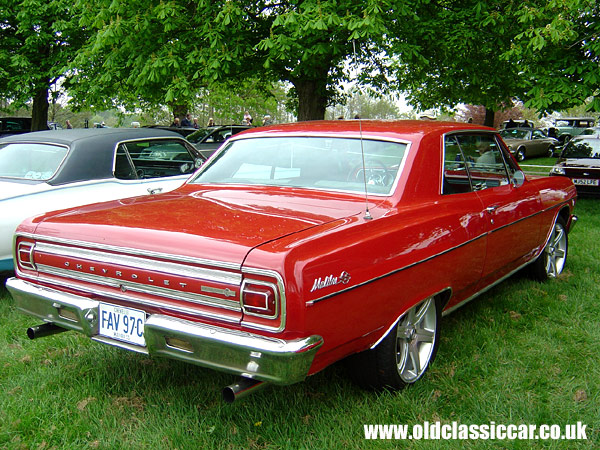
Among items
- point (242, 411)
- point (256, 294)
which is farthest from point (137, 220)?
point (242, 411)

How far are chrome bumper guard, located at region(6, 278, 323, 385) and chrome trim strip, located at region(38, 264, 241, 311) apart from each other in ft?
0.33

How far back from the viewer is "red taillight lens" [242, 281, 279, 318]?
234cm

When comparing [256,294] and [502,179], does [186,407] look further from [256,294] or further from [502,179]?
[502,179]

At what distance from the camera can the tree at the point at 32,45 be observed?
14.4 metres

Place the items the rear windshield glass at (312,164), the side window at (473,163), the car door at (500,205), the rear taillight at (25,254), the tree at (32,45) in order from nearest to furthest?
1. the rear taillight at (25,254)
2. the rear windshield glass at (312,164)
3. the side window at (473,163)
4. the car door at (500,205)
5. the tree at (32,45)

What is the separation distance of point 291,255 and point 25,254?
1.73m

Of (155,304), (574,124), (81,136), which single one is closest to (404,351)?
(155,304)

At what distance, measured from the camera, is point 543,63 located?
→ 1020 cm

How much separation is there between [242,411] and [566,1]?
8.31 meters

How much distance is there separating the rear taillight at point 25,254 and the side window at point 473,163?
8.06ft

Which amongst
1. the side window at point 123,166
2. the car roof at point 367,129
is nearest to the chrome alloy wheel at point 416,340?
Answer: the car roof at point 367,129

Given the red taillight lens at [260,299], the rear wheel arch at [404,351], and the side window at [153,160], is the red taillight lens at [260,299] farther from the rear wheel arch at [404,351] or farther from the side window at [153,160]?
the side window at [153,160]

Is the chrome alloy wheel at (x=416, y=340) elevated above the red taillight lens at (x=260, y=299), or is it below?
below

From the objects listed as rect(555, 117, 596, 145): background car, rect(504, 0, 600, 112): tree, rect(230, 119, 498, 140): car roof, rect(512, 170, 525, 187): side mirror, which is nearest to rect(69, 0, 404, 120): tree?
rect(504, 0, 600, 112): tree
